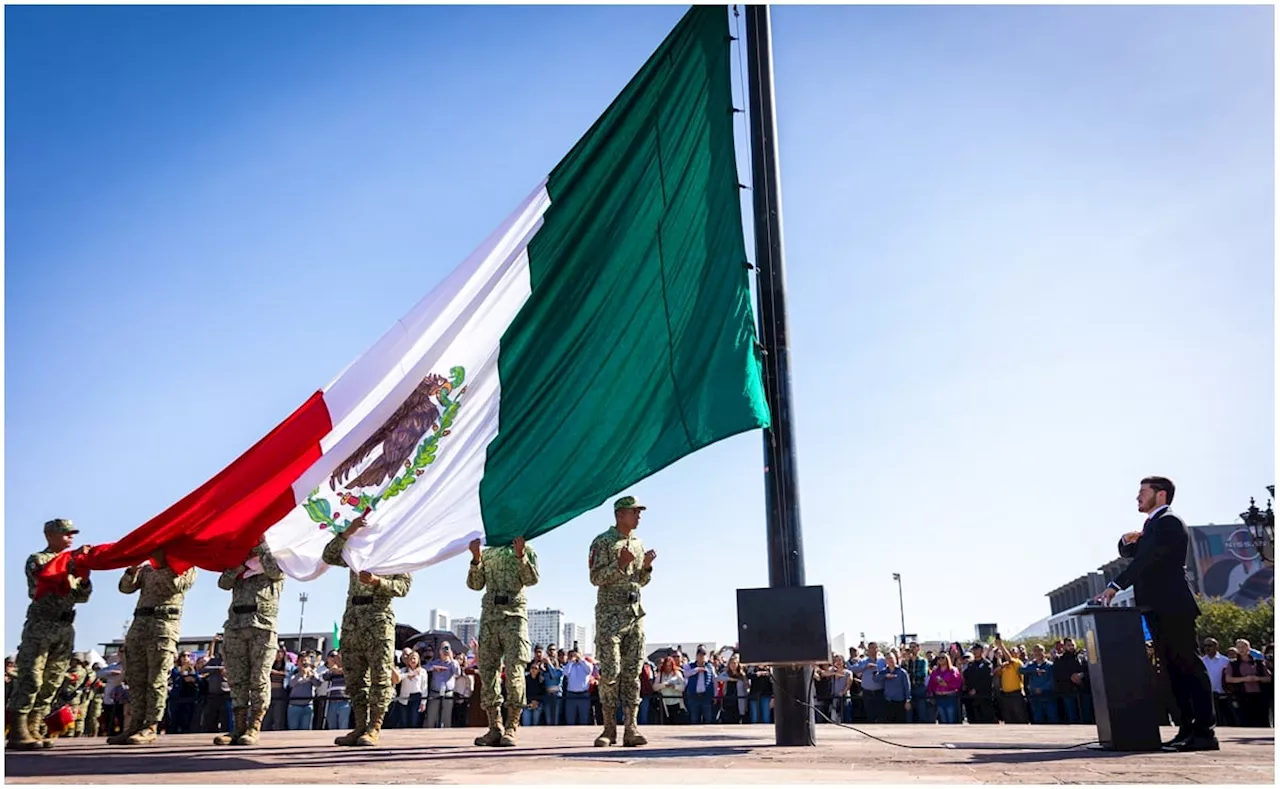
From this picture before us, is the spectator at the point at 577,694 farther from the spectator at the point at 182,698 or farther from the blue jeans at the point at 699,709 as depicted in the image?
the spectator at the point at 182,698

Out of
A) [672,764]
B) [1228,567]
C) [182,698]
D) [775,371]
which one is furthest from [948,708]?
[1228,567]

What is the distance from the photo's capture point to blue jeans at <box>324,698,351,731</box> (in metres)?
17.2

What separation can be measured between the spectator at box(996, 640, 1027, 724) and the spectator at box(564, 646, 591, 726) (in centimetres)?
780

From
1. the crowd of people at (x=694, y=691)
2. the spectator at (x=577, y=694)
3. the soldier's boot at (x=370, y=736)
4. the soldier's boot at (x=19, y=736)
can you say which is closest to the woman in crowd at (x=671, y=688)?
the crowd of people at (x=694, y=691)

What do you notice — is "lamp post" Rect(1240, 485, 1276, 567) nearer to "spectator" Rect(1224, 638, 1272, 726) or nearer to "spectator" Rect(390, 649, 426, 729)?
"spectator" Rect(1224, 638, 1272, 726)

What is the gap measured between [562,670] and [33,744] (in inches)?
428

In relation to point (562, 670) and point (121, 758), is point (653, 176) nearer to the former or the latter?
point (121, 758)

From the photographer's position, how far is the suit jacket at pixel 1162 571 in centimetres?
668

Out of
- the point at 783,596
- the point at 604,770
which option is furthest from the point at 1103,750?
the point at 604,770

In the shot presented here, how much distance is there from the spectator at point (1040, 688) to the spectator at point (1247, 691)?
294 cm

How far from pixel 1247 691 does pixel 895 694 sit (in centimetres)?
588

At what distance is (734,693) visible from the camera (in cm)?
1900

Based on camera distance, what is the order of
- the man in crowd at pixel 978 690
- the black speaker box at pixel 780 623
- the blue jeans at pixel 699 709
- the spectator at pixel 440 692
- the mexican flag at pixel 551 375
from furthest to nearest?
1. the man in crowd at pixel 978 690
2. the blue jeans at pixel 699 709
3. the spectator at pixel 440 692
4. the mexican flag at pixel 551 375
5. the black speaker box at pixel 780 623

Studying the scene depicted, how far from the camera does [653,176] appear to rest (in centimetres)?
816
